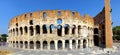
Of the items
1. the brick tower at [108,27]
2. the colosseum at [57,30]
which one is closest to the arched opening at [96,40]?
the colosseum at [57,30]

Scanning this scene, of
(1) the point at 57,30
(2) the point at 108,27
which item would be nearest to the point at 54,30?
(1) the point at 57,30

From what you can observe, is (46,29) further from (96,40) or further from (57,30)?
(96,40)

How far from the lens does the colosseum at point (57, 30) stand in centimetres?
4678

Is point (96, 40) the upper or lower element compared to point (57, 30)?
lower

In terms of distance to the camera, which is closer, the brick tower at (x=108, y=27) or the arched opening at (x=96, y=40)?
the brick tower at (x=108, y=27)

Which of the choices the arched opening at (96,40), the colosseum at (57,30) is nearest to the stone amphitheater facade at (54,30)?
the colosseum at (57,30)

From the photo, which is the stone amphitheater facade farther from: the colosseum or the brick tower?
the brick tower

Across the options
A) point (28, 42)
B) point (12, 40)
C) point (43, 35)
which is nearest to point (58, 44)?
point (43, 35)

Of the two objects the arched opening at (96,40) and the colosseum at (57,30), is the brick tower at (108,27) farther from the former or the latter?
the arched opening at (96,40)

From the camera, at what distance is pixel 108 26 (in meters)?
46.3

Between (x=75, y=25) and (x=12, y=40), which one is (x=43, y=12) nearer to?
(x=75, y=25)

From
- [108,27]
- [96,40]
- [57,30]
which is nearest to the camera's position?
[108,27]

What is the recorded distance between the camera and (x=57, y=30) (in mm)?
50500

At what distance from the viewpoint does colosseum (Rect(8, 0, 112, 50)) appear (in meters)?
46.8
